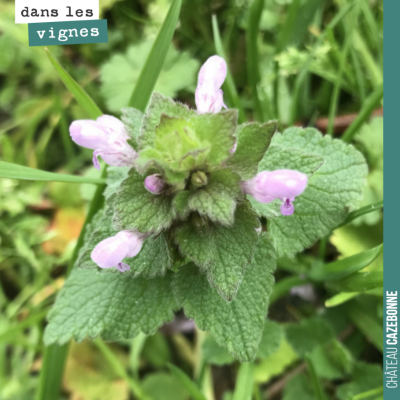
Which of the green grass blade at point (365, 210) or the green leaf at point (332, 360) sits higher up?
the green grass blade at point (365, 210)

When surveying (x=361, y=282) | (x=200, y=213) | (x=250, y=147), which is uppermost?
(x=250, y=147)

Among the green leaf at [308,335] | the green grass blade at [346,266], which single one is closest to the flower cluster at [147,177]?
the green grass blade at [346,266]

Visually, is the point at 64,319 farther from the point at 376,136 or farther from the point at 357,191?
the point at 376,136

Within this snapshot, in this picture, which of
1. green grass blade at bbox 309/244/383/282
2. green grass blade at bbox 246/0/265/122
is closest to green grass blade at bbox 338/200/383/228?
green grass blade at bbox 309/244/383/282

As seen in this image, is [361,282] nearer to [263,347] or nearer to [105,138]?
[263,347]

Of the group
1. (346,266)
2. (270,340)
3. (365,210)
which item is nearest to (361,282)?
(346,266)

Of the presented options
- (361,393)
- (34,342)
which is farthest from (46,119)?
(361,393)

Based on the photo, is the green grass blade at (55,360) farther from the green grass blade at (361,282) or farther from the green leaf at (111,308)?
the green grass blade at (361,282)
